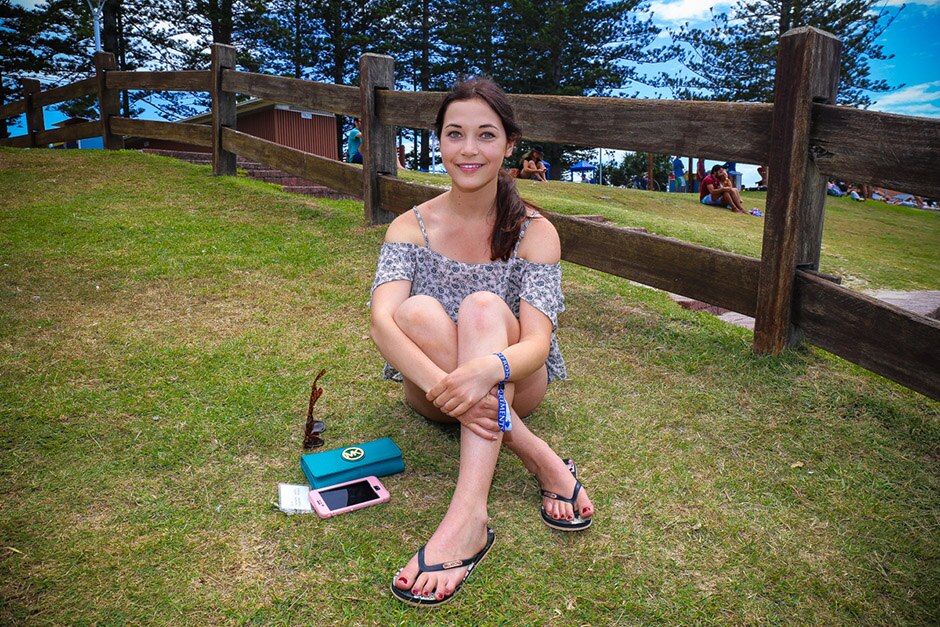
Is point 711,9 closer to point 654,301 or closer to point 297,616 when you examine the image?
point 654,301

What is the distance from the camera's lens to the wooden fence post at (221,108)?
8031 mm

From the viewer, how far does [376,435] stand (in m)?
2.80

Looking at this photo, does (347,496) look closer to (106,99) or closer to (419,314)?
(419,314)

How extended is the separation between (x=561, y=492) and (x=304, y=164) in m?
5.41

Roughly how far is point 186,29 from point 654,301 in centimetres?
2921

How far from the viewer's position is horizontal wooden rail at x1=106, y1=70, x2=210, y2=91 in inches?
328

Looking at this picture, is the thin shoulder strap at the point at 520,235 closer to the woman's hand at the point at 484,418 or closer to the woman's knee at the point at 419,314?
the woman's knee at the point at 419,314

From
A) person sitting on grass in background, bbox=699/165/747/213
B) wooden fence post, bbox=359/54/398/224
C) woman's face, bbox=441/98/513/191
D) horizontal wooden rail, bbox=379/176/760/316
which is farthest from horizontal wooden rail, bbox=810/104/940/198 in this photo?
person sitting on grass in background, bbox=699/165/747/213

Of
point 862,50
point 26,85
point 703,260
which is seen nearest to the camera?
point 703,260

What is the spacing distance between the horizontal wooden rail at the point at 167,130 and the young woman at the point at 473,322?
6813mm

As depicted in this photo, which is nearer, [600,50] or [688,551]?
[688,551]

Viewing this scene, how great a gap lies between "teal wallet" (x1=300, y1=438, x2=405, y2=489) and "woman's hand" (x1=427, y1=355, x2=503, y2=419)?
0.48 m

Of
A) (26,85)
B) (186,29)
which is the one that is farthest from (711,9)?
(26,85)

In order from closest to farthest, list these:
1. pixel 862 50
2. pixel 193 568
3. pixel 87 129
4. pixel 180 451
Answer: pixel 193 568 → pixel 180 451 → pixel 87 129 → pixel 862 50
